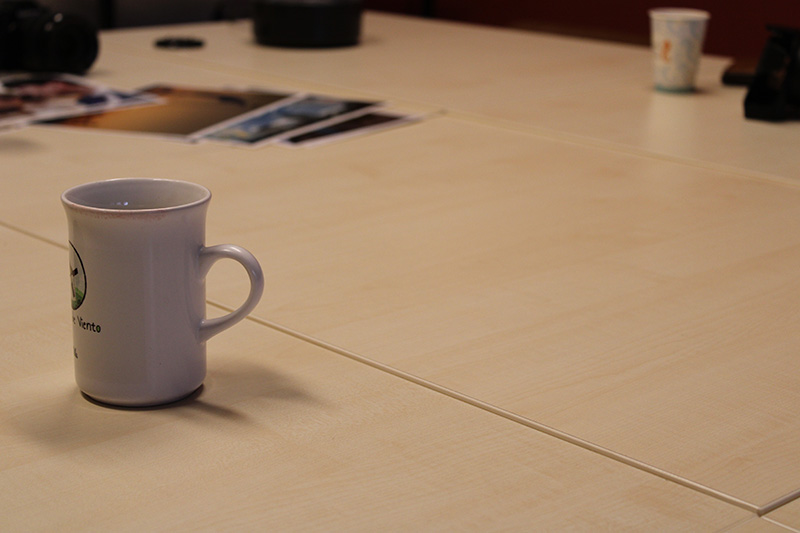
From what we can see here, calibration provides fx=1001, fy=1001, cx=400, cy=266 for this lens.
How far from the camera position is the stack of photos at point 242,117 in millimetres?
1252

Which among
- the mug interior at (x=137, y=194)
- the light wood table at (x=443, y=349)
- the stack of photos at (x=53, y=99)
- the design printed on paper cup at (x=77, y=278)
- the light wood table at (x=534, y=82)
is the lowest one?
the stack of photos at (x=53, y=99)

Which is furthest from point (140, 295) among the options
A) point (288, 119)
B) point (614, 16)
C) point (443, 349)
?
point (614, 16)

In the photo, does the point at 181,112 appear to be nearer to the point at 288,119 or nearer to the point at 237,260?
the point at 288,119

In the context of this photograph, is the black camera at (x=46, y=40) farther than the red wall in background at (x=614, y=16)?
No

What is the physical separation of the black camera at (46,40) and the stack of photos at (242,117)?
0.17m

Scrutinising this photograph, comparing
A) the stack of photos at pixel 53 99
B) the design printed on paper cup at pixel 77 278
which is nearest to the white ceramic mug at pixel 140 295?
the design printed on paper cup at pixel 77 278

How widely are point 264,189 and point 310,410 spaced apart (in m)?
0.50

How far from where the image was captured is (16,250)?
831 millimetres

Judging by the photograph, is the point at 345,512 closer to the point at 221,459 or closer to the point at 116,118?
the point at 221,459

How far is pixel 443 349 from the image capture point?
0.66 m

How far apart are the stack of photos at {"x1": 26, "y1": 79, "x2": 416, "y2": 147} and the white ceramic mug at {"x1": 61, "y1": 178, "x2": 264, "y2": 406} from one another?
678 mm

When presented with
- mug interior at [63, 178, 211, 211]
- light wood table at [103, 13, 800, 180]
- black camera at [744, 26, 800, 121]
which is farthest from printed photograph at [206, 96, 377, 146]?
mug interior at [63, 178, 211, 211]

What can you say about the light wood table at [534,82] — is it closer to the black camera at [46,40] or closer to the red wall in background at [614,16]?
the black camera at [46,40]

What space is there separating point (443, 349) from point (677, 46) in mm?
1042
